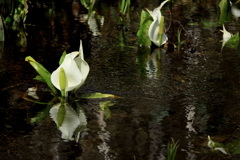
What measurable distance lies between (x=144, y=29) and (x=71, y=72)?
52.7 inches

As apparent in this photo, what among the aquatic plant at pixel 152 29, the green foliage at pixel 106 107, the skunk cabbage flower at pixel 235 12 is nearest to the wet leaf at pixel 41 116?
the green foliage at pixel 106 107

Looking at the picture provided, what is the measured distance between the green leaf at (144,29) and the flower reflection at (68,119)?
4.15ft

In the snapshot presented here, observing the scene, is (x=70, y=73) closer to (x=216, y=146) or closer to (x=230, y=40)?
(x=216, y=146)

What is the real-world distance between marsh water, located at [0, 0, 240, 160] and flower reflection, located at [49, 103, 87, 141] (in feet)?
0.11

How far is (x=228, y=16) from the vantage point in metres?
4.74

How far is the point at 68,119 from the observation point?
7.45 feet

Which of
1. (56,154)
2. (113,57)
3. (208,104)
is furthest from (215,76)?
(56,154)

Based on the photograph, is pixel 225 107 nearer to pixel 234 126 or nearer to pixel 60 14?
pixel 234 126

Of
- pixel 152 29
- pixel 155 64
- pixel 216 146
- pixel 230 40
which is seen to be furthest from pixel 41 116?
pixel 230 40

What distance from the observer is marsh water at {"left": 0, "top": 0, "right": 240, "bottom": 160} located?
195 cm

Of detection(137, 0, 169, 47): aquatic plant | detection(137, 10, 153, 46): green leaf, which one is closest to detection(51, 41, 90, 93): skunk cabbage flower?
detection(137, 0, 169, 47): aquatic plant

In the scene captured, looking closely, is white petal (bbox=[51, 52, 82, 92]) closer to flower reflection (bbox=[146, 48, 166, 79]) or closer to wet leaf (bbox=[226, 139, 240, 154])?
flower reflection (bbox=[146, 48, 166, 79])

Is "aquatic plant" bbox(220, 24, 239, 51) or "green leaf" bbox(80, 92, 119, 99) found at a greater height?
"aquatic plant" bbox(220, 24, 239, 51)

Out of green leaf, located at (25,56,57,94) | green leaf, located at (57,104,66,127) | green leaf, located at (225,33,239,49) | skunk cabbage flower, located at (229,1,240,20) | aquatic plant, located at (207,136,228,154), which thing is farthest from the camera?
skunk cabbage flower, located at (229,1,240,20)
